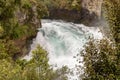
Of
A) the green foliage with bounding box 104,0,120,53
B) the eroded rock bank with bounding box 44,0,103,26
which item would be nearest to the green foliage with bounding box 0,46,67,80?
the green foliage with bounding box 104,0,120,53

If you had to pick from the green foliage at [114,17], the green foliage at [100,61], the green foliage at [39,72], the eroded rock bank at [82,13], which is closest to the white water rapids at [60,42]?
the eroded rock bank at [82,13]

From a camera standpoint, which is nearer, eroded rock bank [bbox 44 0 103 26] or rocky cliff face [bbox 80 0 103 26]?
rocky cliff face [bbox 80 0 103 26]

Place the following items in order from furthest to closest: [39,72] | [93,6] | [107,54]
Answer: [93,6]
[39,72]
[107,54]

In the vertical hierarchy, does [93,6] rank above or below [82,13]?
above

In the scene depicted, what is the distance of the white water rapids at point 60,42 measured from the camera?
875 inches

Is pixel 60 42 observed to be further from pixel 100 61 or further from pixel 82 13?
pixel 100 61

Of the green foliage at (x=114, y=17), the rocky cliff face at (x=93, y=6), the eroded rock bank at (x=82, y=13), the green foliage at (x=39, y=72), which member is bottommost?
the eroded rock bank at (x=82, y=13)

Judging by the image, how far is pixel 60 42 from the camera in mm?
24094

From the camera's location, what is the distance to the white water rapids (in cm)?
2223

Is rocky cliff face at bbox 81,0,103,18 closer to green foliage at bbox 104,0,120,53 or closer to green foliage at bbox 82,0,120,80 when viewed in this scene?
green foliage at bbox 82,0,120,80

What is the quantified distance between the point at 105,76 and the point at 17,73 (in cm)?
364

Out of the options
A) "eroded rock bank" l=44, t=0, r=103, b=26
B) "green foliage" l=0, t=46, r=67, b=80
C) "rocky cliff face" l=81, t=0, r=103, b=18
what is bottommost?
"eroded rock bank" l=44, t=0, r=103, b=26

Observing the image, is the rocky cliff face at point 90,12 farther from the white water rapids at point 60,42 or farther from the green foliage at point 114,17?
the green foliage at point 114,17

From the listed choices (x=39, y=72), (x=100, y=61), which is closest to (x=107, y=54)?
(x=100, y=61)
